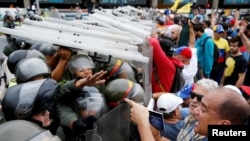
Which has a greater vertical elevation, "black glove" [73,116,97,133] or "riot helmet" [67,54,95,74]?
"riot helmet" [67,54,95,74]

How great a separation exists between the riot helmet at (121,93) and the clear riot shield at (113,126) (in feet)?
1.21

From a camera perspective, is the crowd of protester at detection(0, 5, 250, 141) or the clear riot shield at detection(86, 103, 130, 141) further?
the crowd of protester at detection(0, 5, 250, 141)

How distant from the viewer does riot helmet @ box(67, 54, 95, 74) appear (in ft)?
7.76

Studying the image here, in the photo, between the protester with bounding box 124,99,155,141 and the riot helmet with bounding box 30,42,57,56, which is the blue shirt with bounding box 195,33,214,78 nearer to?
the riot helmet with bounding box 30,42,57,56

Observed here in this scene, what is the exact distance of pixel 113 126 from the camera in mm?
1706

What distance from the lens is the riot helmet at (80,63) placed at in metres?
2.37

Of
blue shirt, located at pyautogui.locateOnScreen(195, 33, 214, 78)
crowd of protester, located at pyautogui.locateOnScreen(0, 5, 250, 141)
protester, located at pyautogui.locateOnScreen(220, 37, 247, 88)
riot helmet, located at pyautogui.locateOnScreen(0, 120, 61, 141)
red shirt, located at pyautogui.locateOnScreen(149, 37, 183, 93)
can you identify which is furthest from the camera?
blue shirt, located at pyautogui.locateOnScreen(195, 33, 214, 78)

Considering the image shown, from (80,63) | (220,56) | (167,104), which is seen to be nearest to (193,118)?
(167,104)

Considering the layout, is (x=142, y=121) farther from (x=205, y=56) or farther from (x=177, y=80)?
(x=205, y=56)

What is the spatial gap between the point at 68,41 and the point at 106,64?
1.25 ft

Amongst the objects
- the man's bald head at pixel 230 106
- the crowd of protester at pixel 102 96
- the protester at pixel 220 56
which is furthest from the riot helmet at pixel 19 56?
the protester at pixel 220 56

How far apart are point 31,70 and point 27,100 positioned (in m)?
0.56

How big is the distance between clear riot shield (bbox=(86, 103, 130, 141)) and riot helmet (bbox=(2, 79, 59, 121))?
0.43 meters

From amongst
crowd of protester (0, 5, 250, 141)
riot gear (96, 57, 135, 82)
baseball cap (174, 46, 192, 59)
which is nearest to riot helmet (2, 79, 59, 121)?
crowd of protester (0, 5, 250, 141)
